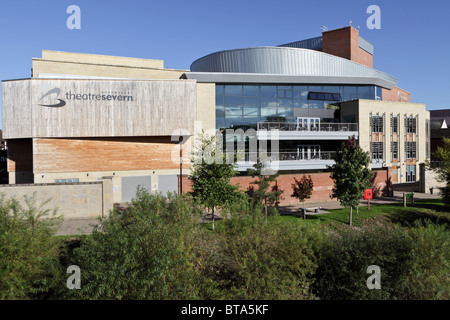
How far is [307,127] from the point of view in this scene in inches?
1129

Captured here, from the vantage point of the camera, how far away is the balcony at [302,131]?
88.4 ft

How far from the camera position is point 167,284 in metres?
8.74

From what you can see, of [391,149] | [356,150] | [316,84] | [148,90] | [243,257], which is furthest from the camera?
[391,149]

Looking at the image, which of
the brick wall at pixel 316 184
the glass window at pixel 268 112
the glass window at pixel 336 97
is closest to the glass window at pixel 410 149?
the brick wall at pixel 316 184

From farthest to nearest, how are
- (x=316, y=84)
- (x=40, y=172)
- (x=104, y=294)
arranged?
(x=316, y=84), (x=40, y=172), (x=104, y=294)

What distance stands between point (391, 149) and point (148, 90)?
26.4 m

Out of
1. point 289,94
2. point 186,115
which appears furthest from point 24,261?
point 289,94

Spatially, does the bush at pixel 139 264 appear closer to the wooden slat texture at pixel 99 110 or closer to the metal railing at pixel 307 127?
the wooden slat texture at pixel 99 110

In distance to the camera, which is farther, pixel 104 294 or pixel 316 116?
pixel 316 116

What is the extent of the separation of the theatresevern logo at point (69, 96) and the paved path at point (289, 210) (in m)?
9.74

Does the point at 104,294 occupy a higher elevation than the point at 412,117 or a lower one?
lower

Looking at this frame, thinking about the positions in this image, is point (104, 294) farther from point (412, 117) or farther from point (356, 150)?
point (412, 117)

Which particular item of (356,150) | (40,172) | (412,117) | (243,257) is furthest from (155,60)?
(412,117)

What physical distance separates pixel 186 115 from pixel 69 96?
8.96m
